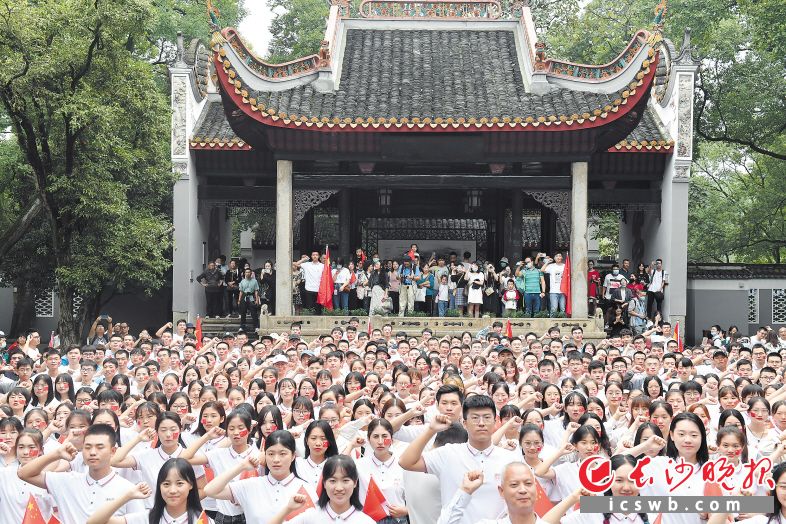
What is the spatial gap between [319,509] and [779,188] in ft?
71.5

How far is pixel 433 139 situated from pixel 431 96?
105 cm

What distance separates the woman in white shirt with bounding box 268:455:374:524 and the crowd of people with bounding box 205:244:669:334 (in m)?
12.5

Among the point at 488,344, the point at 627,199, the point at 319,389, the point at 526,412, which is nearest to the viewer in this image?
the point at 526,412

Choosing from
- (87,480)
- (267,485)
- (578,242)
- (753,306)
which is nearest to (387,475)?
(267,485)

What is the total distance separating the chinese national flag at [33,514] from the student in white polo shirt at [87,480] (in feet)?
0.46

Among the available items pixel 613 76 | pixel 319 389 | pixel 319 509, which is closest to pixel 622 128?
pixel 613 76

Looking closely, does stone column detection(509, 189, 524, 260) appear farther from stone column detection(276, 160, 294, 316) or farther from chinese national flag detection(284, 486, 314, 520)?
chinese national flag detection(284, 486, 314, 520)

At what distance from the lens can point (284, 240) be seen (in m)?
19.5

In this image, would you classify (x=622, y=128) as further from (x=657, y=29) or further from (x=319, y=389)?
(x=319, y=389)

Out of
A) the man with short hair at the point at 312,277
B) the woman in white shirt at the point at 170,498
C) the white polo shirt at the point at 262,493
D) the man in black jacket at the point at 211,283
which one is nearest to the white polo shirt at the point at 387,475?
the white polo shirt at the point at 262,493

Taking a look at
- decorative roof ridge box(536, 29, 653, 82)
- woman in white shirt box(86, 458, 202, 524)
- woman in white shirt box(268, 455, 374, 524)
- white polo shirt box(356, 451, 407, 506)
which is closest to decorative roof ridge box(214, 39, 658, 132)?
decorative roof ridge box(536, 29, 653, 82)

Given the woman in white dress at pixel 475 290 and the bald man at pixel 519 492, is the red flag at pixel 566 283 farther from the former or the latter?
the bald man at pixel 519 492

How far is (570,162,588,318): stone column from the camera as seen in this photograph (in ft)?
63.3

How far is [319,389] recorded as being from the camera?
436 inches
